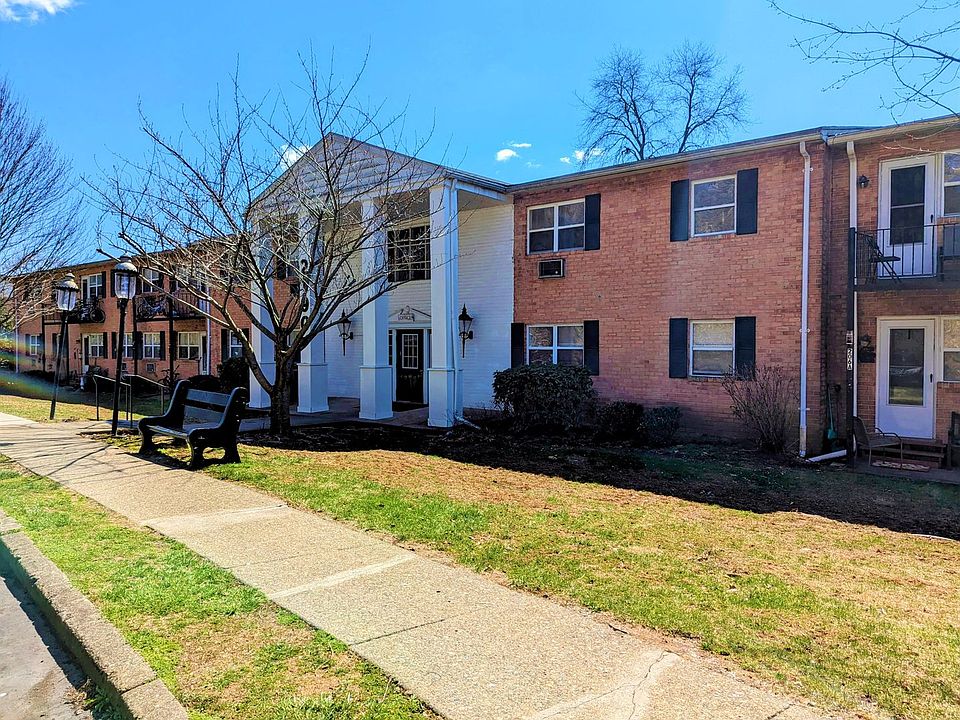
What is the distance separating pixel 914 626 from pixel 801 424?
7.87 m

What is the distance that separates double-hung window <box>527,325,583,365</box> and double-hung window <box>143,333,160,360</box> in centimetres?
1965

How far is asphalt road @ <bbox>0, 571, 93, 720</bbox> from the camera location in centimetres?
327

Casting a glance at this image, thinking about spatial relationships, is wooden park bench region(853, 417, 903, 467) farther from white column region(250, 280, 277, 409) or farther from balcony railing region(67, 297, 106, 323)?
balcony railing region(67, 297, 106, 323)

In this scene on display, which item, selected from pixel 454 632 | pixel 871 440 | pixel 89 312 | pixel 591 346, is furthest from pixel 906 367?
pixel 89 312

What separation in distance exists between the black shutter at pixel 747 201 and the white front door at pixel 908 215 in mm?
1996

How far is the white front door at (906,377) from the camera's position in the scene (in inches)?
424

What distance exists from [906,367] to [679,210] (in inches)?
193

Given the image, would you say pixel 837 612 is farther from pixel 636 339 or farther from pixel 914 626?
pixel 636 339

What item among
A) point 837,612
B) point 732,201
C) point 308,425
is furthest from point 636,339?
point 837,612

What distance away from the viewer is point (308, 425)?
1394cm

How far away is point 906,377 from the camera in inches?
432

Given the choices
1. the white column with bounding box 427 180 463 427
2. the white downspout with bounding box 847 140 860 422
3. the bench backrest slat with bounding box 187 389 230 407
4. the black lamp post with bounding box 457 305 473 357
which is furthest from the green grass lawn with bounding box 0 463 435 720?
the black lamp post with bounding box 457 305 473 357

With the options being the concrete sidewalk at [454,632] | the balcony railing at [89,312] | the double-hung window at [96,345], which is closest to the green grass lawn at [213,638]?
the concrete sidewalk at [454,632]

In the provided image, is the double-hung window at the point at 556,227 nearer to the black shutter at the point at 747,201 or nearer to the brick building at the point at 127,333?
the black shutter at the point at 747,201
